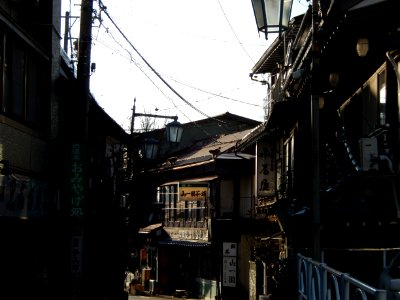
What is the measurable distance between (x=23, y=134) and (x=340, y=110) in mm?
9721

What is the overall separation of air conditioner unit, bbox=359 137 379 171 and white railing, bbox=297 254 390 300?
2481 mm

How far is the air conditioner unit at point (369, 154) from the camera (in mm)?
13320

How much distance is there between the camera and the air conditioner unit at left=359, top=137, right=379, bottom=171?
13320 millimetres

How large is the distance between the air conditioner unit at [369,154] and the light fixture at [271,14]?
10.3 ft

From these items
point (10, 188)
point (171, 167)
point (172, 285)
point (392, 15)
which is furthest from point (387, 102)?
point (172, 285)

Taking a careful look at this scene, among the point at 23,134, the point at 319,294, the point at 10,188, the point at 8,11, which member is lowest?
the point at 319,294

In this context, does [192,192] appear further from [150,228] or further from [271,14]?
[271,14]

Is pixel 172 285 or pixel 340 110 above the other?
pixel 340 110

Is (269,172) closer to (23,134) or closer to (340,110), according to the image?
(340,110)

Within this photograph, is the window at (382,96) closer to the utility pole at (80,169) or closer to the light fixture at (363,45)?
the light fixture at (363,45)

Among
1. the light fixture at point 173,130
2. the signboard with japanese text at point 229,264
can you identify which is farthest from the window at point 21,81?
the signboard with japanese text at point 229,264

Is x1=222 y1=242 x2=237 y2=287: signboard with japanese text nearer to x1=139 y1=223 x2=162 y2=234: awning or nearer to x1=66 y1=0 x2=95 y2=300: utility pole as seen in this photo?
x1=139 y1=223 x2=162 y2=234: awning

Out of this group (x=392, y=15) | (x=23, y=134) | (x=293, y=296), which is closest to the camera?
(x=392, y=15)

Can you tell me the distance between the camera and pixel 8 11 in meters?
15.0
